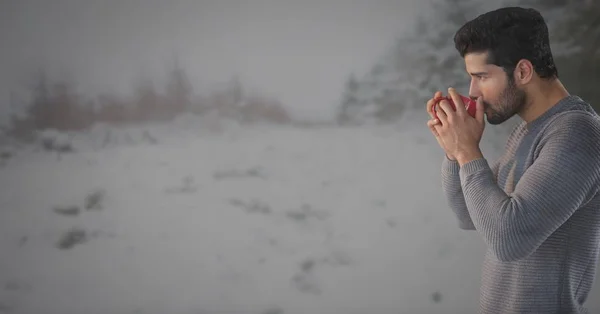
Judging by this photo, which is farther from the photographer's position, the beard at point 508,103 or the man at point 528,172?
the beard at point 508,103

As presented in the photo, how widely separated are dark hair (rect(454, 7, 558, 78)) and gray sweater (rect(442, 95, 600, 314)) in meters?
0.09

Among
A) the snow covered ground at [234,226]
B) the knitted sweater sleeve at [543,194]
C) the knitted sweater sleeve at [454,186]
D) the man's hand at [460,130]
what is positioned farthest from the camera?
the snow covered ground at [234,226]

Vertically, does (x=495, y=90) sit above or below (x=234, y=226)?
above

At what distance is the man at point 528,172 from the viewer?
3.08 feet

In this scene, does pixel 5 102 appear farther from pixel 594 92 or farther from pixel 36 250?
pixel 594 92

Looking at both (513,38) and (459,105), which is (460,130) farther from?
(513,38)

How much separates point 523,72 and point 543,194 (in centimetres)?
24

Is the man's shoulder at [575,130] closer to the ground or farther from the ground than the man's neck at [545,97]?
closer to the ground

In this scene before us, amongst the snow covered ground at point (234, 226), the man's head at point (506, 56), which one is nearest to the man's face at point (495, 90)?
the man's head at point (506, 56)

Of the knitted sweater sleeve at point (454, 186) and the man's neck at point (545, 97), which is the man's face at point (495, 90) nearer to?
the man's neck at point (545, 97)

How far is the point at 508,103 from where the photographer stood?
1080mm

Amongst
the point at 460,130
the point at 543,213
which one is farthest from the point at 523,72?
the point at 543,213

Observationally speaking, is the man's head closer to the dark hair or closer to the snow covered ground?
the dark hair

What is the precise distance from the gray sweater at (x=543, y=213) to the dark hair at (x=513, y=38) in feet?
0.31
